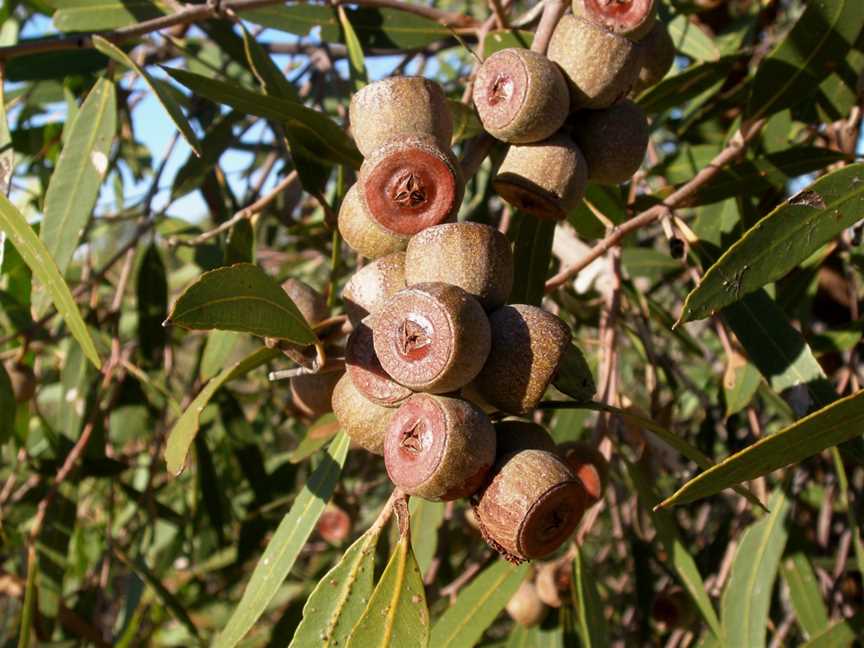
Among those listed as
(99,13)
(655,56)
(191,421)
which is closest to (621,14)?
(655,56)

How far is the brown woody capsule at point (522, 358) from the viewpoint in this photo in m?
0.84

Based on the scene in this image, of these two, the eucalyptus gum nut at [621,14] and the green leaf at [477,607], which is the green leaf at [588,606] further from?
the eucalyptus gum nut at [621,14]

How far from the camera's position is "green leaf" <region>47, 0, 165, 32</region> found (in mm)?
1551

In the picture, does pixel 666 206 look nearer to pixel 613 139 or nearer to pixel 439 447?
pixel 613 139

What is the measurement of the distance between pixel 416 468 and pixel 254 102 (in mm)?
564

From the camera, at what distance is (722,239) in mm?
1521

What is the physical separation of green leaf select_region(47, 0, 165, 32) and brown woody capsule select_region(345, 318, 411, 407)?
0.97 metres

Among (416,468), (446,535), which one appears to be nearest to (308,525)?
(416,468)

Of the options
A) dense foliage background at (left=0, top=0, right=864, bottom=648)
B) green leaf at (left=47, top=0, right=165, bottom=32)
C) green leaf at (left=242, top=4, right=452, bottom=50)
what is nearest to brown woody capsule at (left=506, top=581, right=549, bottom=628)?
dense foliage background at (left=0, top=0, right=864, bottom=648)

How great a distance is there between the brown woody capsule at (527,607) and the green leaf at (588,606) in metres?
0.14

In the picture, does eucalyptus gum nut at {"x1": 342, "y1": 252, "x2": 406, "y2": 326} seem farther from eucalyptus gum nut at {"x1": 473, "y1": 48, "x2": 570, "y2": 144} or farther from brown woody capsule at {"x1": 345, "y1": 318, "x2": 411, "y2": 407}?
eucalyptus gum nut at {"x1": 473, "y1": 48, "x2": 570, "y2": 144}

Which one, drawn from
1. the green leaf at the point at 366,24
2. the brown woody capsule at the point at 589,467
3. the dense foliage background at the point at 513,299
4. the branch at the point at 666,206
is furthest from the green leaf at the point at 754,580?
the green leaf at the point at 366,24

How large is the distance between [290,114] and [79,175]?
46 centimetres

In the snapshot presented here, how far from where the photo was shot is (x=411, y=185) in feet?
2.99
